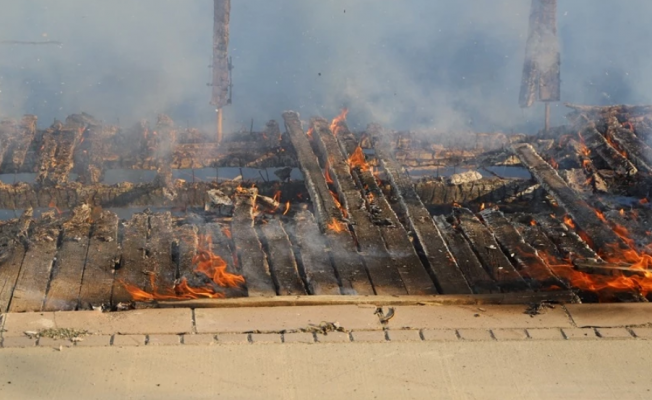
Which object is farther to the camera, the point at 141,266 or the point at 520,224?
the point at 520,224

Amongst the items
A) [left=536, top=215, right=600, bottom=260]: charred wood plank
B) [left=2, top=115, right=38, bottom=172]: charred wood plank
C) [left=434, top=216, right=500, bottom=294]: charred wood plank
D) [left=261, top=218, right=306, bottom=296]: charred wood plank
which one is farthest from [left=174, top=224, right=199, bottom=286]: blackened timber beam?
[left=536, top=215, right=600, bottom=260]: charred wood plank

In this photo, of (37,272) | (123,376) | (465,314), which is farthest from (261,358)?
(37,272)

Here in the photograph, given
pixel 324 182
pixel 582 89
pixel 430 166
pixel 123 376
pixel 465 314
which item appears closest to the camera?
pixel 123 376

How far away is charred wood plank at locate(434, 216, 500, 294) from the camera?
7562 mm

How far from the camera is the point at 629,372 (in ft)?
20.6

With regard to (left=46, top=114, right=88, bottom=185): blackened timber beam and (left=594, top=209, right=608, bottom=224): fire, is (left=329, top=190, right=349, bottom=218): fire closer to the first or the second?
(left=594, top=209, right=608, bottom=224): fire

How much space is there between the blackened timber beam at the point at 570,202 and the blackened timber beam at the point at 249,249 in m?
3.17

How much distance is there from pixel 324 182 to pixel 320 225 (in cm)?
98

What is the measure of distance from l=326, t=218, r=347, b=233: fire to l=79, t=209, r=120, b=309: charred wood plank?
200cm

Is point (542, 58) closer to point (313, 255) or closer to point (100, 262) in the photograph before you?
point (313, 255)

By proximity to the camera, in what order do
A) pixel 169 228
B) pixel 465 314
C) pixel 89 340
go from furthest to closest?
1. pixel 169 228
2. pixel 465 314
3. pixel 89 340

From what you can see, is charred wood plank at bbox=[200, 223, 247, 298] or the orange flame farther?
the orange flame

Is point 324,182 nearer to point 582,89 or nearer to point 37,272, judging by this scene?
point 37,272

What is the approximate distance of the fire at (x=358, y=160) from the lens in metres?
10.0
